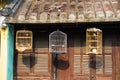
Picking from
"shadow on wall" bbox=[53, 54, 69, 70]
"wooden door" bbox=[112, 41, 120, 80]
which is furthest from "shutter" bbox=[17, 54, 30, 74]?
"wooden door" bbox=[112, 41, 120, 80]

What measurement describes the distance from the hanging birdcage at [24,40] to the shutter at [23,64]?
0.43 metres

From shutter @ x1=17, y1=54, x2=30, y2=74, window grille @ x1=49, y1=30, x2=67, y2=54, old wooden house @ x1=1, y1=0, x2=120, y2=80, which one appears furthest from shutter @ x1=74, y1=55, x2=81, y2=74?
shutter @ x1=17, y1=54, x2=30, y2=74

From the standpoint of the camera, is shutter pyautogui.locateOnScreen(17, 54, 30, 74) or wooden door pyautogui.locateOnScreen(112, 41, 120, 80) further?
shutter pyautogui.locateOnScreen(17, 54, 30, 74)

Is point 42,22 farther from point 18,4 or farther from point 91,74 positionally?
point 91,74

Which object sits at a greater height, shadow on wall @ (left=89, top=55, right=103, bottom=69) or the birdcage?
the birdcage

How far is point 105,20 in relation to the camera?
9.80 m

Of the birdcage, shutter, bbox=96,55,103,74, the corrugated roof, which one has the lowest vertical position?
shutter, bbox=96,55,103,74

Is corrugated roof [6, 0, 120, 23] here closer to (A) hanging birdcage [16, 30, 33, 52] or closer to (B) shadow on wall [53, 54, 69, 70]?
(A) hanging birdcage [16, 30, 33, 52]

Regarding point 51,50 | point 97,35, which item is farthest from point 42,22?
point 97,35

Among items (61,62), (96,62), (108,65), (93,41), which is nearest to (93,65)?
(96,62)

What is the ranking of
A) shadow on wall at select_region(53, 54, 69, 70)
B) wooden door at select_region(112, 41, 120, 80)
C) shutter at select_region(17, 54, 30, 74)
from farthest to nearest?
shutter at select_region(17, 54, 30, 74) < shadow on wall at select_region(53, 54, 69, 70) < wooden door at select_region(112, 41, 120, 80)

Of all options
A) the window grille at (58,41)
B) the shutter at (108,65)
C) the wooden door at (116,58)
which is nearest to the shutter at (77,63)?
the window grille at (58,41)

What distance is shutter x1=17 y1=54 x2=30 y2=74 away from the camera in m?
10.8

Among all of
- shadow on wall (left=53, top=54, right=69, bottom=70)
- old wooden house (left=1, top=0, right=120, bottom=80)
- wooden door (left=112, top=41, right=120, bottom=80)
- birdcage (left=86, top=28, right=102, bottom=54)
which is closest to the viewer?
birdcage (left=86, top=28, right=102, bottom=54)
